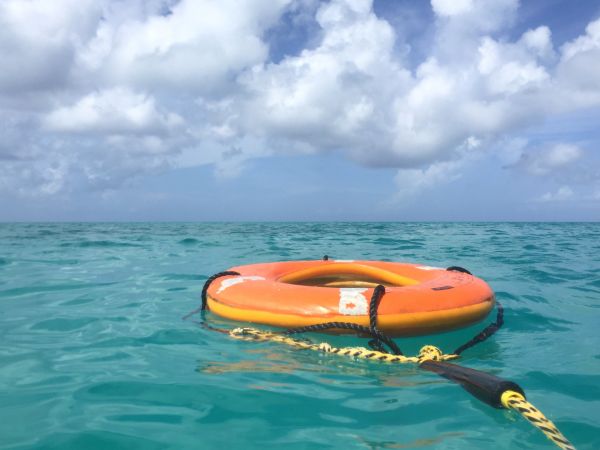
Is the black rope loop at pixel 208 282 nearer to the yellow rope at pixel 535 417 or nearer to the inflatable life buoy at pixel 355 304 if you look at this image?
the inflatable life buoy at pixel 355 304

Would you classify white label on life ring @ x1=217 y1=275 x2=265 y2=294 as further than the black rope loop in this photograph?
No

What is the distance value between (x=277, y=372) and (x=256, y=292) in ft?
3.59

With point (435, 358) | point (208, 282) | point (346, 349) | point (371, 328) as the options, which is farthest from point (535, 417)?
point (208, 282)

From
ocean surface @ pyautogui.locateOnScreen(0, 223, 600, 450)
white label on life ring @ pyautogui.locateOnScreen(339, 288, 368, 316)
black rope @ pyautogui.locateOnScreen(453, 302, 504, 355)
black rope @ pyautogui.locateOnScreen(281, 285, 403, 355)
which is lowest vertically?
ocean surface @ pyautogui.locateOnScreen(0, 223, 600, 450)

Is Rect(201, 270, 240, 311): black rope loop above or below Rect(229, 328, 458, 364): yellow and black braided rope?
above

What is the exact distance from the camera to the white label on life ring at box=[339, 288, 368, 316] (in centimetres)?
338

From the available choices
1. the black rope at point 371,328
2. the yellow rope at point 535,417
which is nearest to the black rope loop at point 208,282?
the black rope at point 371,328

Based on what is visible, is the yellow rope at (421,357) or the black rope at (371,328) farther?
the black rope at (371,328)

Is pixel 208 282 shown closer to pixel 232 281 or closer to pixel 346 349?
pixel 232 281

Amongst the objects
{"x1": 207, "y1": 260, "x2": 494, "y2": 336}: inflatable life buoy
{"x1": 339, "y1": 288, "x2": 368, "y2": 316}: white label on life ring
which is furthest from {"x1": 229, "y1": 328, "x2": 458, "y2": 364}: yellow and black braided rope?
{"x1": 339, "y1": 288, "x2": 368, "y2": 316}: white label on life ring

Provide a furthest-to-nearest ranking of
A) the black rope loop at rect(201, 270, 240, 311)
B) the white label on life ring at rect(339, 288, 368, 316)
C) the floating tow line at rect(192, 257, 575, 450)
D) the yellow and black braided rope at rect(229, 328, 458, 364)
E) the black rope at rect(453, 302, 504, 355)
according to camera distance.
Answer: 1. the black rope loop at rect(201, 270, 240, 311)
2. the white label on life ring at rect(339, 288, 368, 316)
3. the black rope at rect(453, 302, 504, 355)
4. the yellow and black braided rope at rect(229, 328, 458, 364)
5. the floating tow line at rect(192, 257, 575, 450)

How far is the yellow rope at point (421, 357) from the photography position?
1.94 meters

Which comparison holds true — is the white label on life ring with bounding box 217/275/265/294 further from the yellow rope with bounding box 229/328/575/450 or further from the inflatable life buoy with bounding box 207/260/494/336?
the yellow rope with bounding box 229/328/575/450

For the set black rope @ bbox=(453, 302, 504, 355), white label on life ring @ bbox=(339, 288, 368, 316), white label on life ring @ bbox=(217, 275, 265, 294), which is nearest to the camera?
black rope @ bbox=(453, 302, 504, 355)
